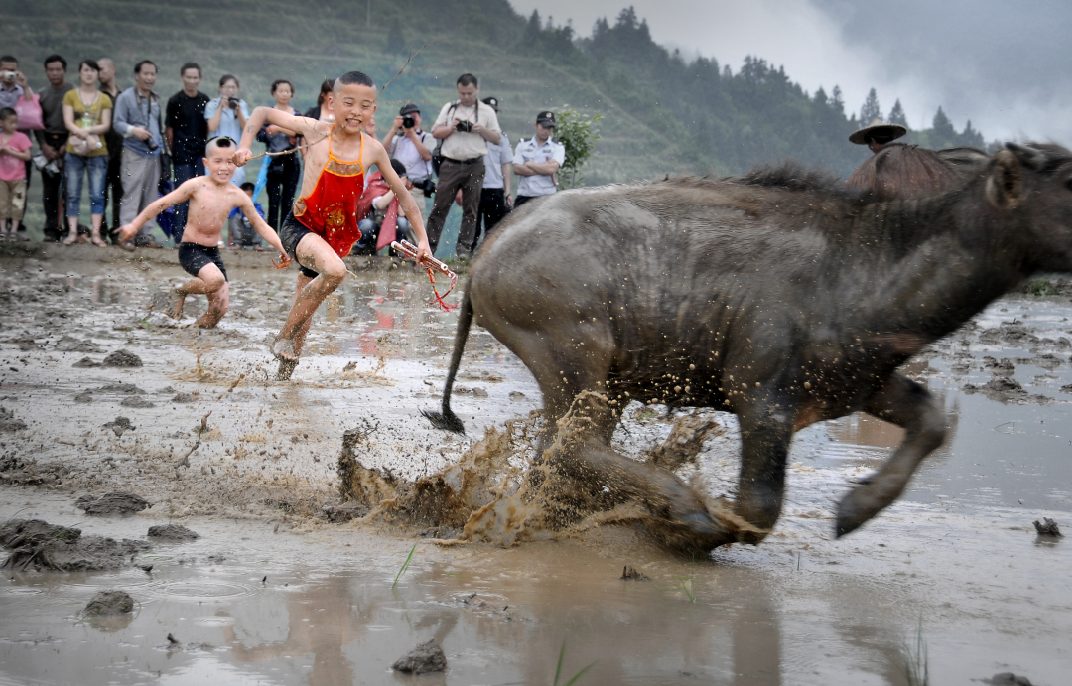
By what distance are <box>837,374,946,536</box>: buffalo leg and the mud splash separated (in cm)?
38

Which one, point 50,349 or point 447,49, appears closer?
point 50,349

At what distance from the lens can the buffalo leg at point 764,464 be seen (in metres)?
3.67

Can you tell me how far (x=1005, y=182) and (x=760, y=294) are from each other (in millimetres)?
934

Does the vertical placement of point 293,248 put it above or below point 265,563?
above

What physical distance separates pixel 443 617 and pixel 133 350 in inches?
195

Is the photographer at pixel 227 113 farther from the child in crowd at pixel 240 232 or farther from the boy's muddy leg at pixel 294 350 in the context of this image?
the boy's muddy leg at pixel 294 350

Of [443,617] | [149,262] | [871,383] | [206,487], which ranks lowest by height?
[149,262]

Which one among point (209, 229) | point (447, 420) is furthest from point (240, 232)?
point (447, 420)

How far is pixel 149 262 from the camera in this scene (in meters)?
12.5

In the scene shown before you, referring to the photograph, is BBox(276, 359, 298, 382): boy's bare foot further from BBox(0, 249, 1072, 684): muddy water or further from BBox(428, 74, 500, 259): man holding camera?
BBox(428, 74, 500, 259): man holding camera

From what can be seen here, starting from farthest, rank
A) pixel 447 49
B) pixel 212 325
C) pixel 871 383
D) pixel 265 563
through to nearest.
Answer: pixel 447 49, pixel 212 325, pixel 871 383, pixel 265 563

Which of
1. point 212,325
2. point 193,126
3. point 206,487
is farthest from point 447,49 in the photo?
point 206,487

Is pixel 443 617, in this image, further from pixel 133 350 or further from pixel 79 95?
pixel 79 95

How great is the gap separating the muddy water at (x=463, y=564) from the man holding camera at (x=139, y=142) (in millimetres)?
5703
